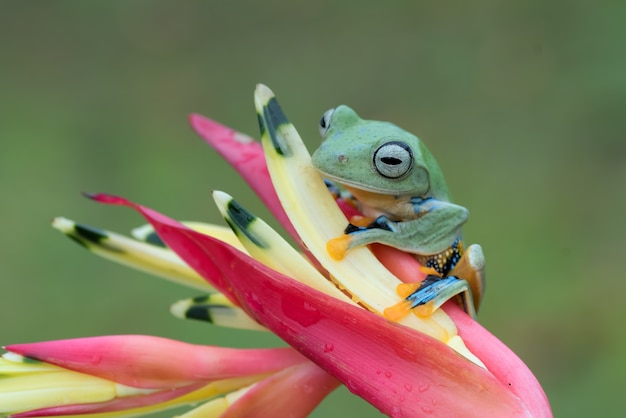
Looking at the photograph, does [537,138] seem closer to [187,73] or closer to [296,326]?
[187,73]

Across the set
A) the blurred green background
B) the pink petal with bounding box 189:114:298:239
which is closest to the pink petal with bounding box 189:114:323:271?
the pink petal with bounding box 189:114:298:239

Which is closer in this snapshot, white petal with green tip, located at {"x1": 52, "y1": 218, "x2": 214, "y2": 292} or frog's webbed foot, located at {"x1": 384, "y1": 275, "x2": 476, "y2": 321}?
frog's webbed foot, located at {"x1": 384, "y1": 275, "x2": 476, "y2": 321}

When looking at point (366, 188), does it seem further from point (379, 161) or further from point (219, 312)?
point (219, 312)

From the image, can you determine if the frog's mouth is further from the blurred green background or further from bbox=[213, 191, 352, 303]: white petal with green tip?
the blurred green background

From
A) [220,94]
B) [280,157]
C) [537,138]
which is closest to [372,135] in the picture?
[280,157]

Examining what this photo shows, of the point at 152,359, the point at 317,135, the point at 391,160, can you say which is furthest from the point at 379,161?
the point at 317,135

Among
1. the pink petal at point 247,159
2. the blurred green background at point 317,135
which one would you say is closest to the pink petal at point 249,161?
the pink petal at point 247,159
